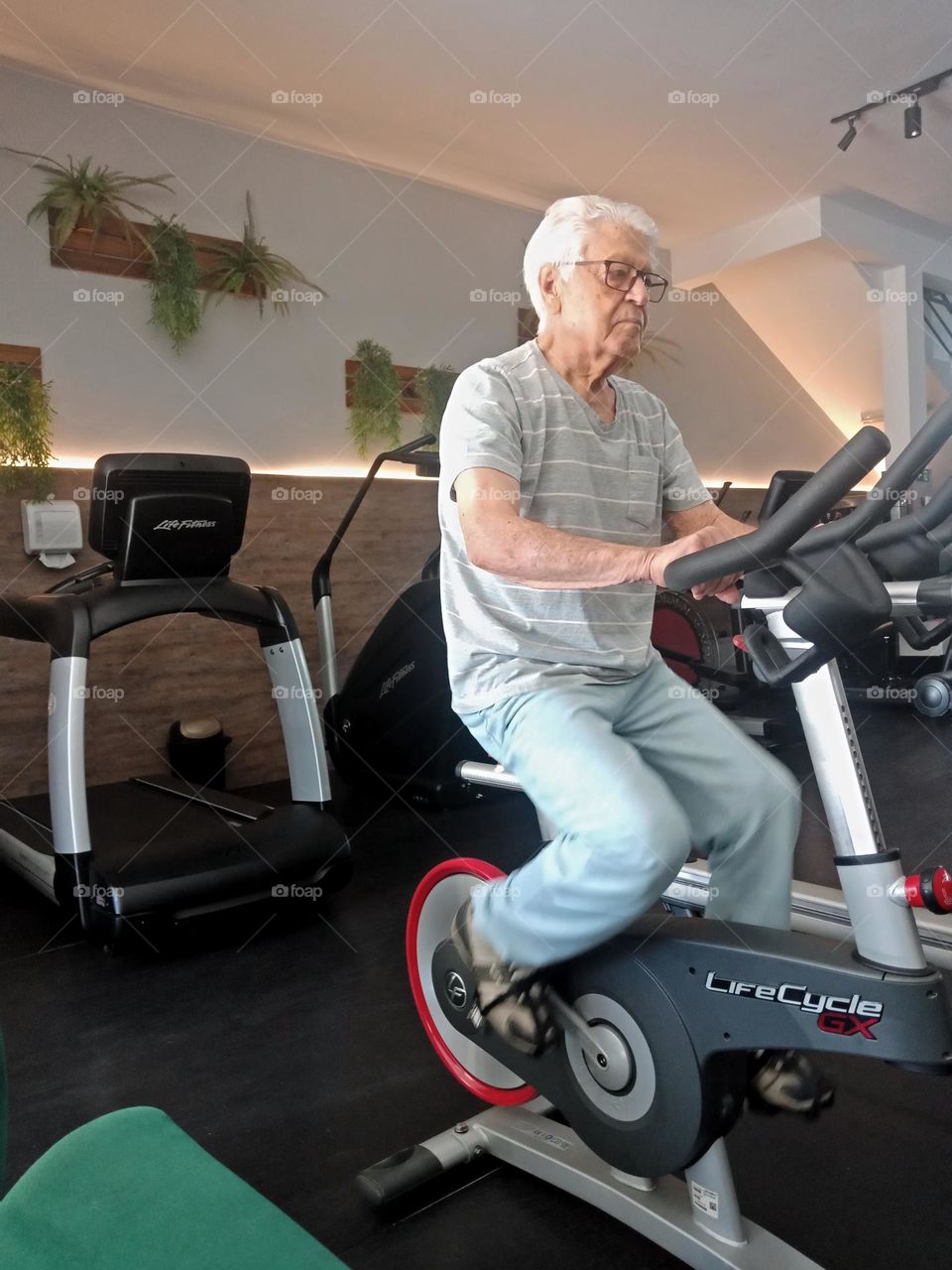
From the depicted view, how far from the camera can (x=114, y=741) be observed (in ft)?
13.6

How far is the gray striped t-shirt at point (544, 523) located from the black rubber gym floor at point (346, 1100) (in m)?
0.80

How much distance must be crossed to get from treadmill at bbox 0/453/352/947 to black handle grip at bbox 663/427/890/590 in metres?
2.02

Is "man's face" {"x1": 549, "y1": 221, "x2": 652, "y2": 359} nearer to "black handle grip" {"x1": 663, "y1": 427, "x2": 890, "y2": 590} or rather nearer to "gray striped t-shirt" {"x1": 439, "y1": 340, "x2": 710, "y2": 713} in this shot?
"gray striped t-shirt" {"x1": 439, "y1": 340, "x2": 710, "y2": 713}

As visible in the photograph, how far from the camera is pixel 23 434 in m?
3.78

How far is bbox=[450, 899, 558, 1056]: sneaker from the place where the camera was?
1.47m

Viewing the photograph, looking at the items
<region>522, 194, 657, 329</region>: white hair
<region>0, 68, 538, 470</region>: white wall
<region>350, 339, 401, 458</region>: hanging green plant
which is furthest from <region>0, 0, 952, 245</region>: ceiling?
<region>522, 194, 657, 329</region>: white hair

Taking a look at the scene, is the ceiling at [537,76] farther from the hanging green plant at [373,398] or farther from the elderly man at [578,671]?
the elderly man at [578,671]

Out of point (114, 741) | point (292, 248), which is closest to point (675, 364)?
point (292, 248)

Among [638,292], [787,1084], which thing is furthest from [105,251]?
[787,1084]

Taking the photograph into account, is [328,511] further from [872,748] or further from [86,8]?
[872,748]

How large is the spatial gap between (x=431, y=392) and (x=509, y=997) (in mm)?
3995

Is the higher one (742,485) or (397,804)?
(742,485)

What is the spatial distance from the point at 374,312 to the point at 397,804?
8.08 ft

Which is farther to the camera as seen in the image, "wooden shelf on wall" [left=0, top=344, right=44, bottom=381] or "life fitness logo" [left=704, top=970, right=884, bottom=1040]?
"wooden shelf on wall" [left=0, top=344, right=44, bottom=381]
